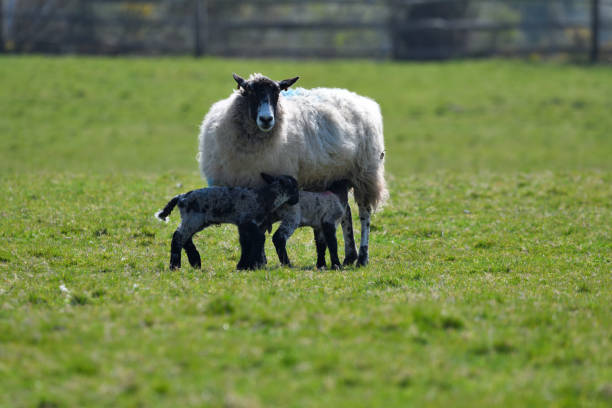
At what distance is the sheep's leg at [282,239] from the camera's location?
995 cm

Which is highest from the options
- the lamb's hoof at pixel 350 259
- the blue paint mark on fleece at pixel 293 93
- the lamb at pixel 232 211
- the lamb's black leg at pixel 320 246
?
the blue paint mark on fleece at pixel 293 93

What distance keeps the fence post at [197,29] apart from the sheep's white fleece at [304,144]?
25.0 metres

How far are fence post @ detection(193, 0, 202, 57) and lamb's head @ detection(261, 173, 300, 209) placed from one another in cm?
2714

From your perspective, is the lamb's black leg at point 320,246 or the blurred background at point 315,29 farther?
the blurred background at point 315,29

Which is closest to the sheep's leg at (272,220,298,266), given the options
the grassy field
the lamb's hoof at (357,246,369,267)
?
the grassy field

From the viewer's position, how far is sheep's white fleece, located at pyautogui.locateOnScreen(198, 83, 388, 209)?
10.1 metres

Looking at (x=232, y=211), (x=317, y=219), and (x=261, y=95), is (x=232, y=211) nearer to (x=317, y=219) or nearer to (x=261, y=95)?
(x=317, y=219)

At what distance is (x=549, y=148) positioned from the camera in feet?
88.1

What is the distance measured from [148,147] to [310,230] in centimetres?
1440

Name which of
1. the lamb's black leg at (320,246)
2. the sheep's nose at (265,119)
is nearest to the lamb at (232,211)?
the sheep's nose at (265,119)

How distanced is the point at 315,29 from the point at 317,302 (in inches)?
1185

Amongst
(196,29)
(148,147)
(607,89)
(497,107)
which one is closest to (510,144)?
(497,107)

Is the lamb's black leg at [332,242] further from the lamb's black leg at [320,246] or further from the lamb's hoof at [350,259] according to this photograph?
the lamb's hoof at [350,259]

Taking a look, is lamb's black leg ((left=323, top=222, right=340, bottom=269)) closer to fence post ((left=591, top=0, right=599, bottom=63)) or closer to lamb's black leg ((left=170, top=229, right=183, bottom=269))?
lamb's black leg ((left=170, top=229, right=183, bottom=269))
